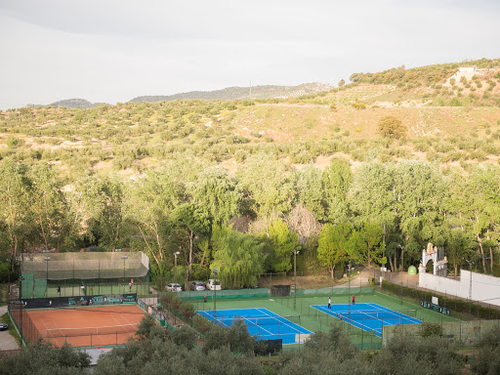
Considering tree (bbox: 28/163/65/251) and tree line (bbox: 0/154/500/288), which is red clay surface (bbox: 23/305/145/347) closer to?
tree line (bbox: 0/154/500/288)

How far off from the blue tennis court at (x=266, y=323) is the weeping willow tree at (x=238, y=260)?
17.6ft

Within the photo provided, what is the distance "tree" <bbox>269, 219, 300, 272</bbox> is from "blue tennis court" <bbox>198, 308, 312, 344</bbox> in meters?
Result: 10.1

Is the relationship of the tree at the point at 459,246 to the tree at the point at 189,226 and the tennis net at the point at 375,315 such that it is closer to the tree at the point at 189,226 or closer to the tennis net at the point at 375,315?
the tennis net at the point at 375,315

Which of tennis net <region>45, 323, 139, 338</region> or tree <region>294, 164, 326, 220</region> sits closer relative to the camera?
tennis net <region>45, 323, 139, 338</region>

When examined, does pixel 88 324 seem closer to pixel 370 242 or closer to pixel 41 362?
pixel 41 362

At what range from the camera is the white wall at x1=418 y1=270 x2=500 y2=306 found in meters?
45.6

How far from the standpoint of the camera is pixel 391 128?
10550cm

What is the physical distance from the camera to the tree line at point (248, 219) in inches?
2222

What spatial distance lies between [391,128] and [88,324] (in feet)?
256

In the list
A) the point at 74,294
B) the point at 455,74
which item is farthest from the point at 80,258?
the point at 455,74

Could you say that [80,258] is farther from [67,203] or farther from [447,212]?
[447,212]

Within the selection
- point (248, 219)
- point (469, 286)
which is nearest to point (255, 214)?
point (248, 219)

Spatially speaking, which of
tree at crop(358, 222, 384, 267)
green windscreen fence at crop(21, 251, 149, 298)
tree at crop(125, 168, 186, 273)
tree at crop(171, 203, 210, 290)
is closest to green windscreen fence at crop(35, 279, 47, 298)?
green windscreen fence at crop(21, 251, 149, 298)

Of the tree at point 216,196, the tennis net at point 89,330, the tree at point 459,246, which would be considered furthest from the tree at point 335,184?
the tennis net at point 89,330
